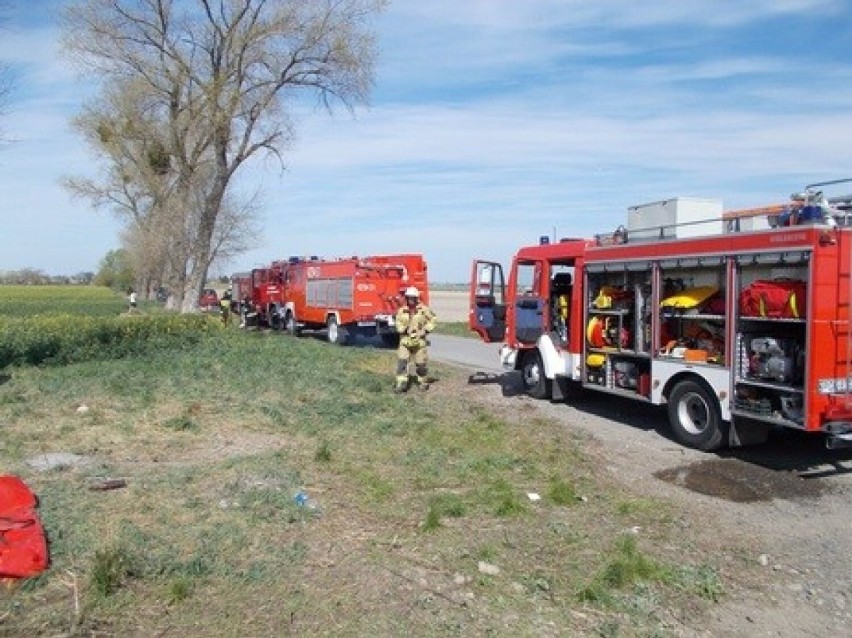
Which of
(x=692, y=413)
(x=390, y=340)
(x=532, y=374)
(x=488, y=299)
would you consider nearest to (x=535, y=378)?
(x=532, y=374)

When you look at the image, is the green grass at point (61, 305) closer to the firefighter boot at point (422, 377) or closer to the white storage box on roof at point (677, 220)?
the firefighter boot at point (422, 377)

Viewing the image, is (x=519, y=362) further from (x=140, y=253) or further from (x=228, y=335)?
(x=140, y=253)

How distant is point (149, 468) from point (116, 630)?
12.2 ft

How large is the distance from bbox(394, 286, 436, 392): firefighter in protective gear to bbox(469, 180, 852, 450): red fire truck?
1771mm

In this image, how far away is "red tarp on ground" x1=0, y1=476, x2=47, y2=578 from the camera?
4.88 meters

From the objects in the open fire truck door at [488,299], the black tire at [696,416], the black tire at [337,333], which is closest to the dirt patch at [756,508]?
the black tire at [696,416]

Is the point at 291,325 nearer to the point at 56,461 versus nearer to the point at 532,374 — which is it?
the point at 532,374

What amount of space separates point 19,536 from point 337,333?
1979 centimetres

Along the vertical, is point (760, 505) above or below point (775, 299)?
below

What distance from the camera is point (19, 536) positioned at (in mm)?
5121

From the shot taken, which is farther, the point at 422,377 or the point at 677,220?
the point at 422,377

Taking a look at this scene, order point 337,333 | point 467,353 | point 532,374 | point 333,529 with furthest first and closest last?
point 337,333, point 467,353, point 532,374, point 333,529

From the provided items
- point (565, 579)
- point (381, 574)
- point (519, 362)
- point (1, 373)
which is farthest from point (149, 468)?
point (1, 373)

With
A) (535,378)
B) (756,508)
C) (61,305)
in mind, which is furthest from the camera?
(61,305)
